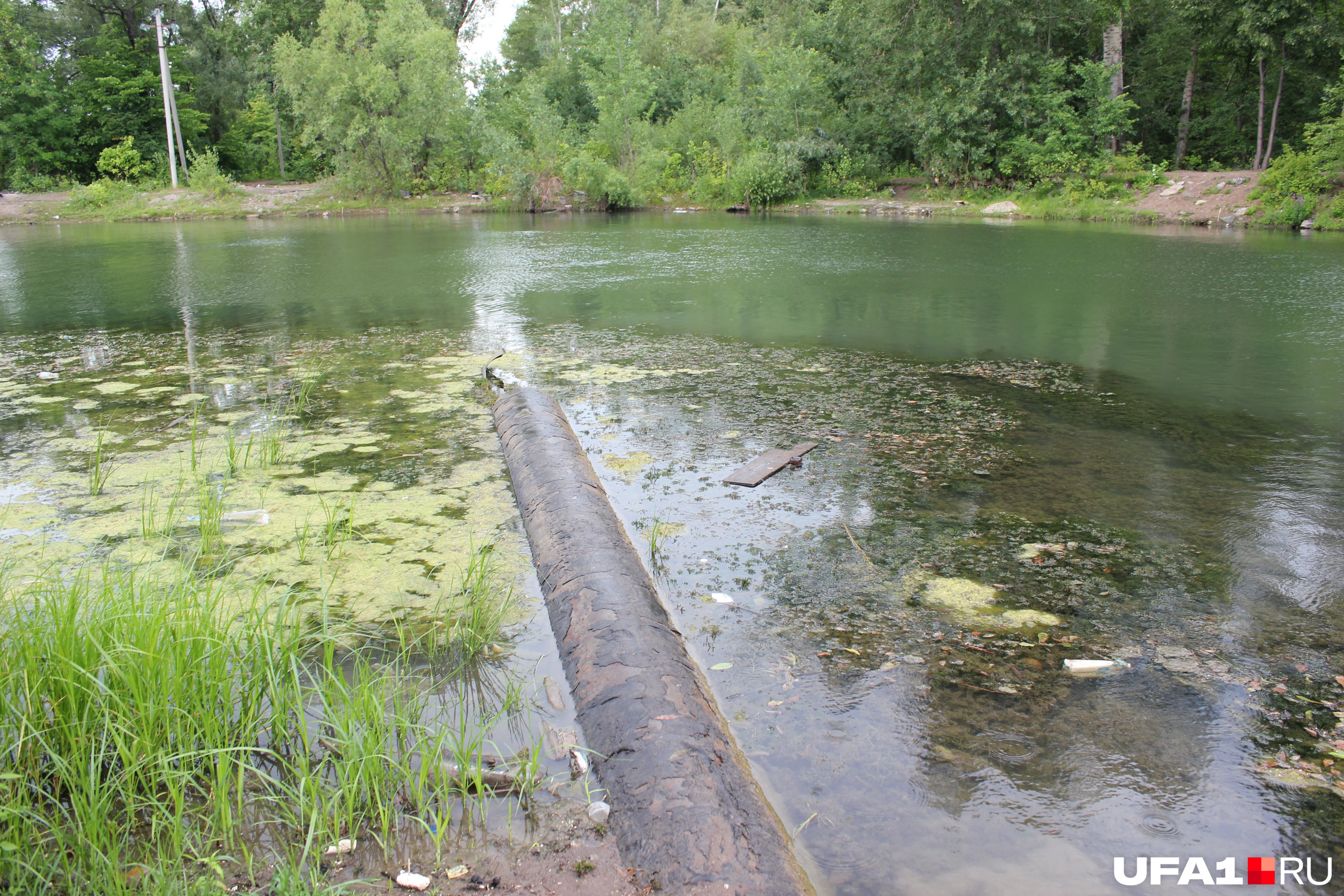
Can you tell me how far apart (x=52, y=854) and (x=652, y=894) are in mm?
1350

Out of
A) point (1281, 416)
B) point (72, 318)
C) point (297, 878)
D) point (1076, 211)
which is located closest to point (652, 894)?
point (297, 878)

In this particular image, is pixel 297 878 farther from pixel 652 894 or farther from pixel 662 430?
pixel 662 430

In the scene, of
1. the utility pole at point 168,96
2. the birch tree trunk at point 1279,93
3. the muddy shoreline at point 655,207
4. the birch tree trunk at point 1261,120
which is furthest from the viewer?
the utility pole at point 168,96

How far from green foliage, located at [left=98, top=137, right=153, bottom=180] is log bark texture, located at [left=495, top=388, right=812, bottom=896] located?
38310mm

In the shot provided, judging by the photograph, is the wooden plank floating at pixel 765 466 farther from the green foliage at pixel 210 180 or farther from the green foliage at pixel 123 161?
the green foliage at pixel 123 161

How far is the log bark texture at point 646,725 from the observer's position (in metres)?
1.98

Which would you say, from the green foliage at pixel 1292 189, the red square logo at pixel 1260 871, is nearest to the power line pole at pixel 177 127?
the green foliage at pixel 1292 189

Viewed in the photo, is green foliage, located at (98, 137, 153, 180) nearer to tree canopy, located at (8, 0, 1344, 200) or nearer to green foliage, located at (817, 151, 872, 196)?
→ tree canopy, located at (8, 0, 1344, 200)

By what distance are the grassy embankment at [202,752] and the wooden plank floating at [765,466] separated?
2175mm

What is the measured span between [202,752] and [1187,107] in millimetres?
31255

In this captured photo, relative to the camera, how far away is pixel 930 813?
2.30 m

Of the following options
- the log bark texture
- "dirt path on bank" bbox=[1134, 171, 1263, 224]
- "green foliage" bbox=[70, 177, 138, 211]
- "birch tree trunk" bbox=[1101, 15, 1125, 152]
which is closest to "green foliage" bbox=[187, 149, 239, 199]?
"green foliage" bbox=[70, 177, 138, 211]

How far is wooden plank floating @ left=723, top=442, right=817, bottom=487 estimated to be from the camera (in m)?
4.68

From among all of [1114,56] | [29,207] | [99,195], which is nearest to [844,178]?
[1114,56]
